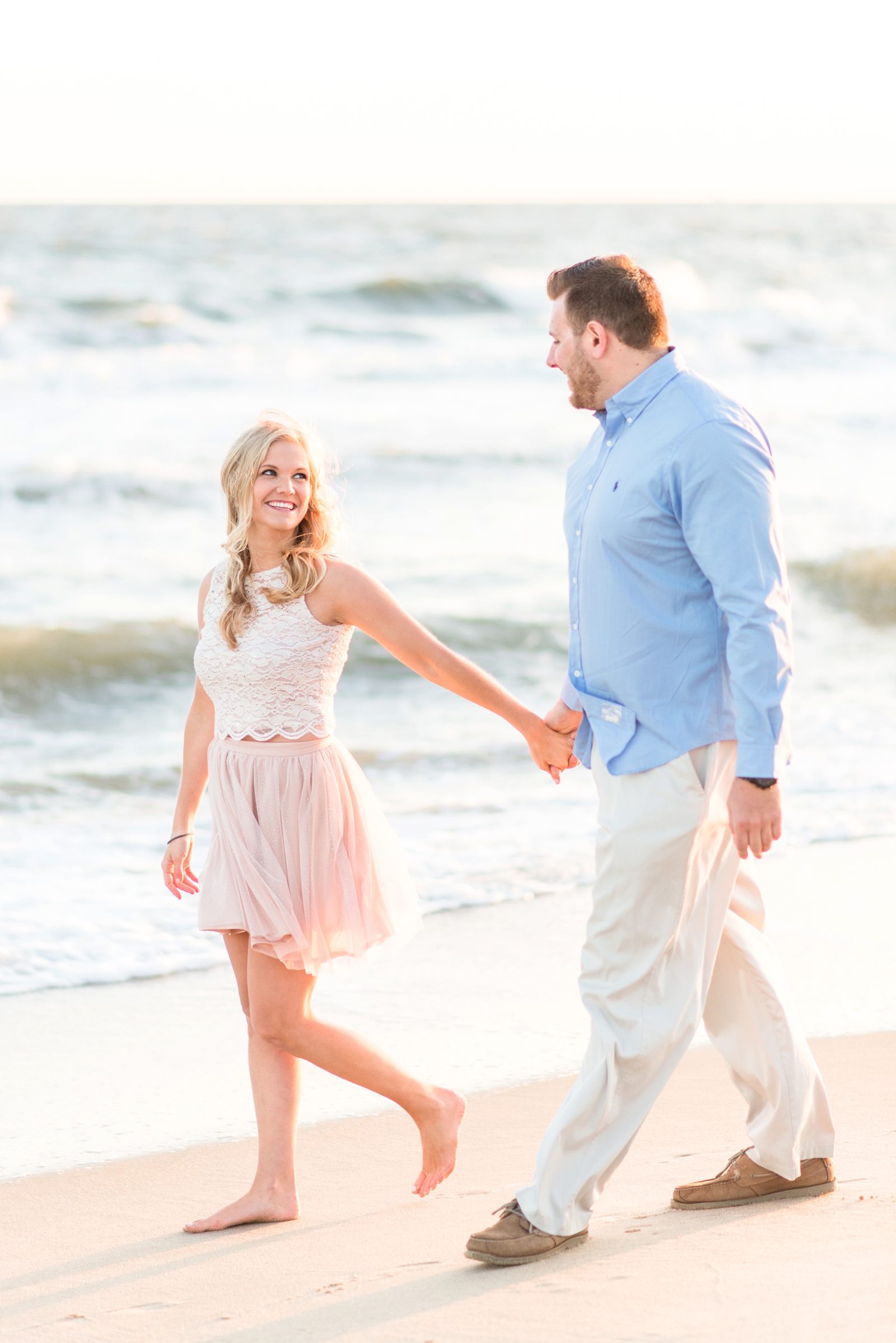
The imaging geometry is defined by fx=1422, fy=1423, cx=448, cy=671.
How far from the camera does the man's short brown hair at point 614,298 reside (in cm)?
254

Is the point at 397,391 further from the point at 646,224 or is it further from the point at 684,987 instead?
the point at 646,224

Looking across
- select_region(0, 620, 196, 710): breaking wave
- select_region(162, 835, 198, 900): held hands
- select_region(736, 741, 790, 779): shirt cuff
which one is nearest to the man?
select_region(736, 741, 790, 779): shirt cuff

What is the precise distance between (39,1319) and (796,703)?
670cm

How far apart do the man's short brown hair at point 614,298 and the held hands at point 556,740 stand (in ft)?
2.48

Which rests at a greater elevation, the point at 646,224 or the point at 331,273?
the point at 646,224

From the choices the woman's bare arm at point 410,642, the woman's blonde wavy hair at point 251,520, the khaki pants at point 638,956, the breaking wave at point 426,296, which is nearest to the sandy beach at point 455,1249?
the khaki pants at point 638,956

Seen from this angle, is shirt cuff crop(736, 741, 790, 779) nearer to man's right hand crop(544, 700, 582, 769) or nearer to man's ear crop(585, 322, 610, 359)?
man's right hand crop(544, 700, 582, 769)

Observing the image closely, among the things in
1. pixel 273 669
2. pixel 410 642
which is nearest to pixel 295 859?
pixel 273 669

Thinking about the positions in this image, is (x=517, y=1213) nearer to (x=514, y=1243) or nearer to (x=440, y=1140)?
(x=514, y=1243)

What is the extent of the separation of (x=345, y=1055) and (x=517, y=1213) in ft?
1.95

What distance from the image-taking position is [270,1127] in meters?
2.98

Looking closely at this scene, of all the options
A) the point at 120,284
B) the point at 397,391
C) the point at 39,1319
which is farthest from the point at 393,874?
the point at 120,284

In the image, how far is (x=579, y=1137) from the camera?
2.47 meters

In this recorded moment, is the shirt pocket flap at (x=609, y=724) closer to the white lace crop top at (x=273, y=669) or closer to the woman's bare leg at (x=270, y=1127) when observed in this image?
the white lace crop top at (x=273, y=669)
